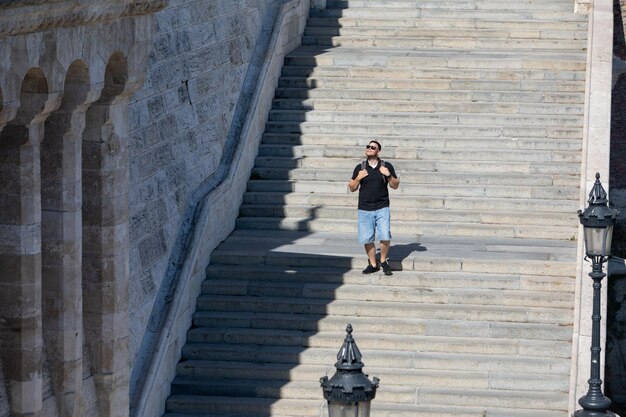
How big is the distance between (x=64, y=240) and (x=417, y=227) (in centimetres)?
1031

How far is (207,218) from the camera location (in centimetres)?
2064

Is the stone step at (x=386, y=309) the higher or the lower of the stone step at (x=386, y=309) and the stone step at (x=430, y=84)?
the lower

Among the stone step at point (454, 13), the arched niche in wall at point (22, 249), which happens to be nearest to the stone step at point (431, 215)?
the stone step at point (454, 13)

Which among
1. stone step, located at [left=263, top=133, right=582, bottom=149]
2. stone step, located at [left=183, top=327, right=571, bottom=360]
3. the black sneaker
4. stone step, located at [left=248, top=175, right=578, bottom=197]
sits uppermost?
stone step, located at [left=263, top=133, right=582, bottom=149]

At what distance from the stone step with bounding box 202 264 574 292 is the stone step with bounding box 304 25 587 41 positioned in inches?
284

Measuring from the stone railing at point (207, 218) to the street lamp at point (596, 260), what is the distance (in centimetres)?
450

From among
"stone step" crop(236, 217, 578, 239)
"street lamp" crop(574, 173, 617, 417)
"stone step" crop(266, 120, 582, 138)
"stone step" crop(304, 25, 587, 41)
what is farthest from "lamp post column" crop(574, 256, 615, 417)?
"stone step" crop(304, 25, 587, 41)

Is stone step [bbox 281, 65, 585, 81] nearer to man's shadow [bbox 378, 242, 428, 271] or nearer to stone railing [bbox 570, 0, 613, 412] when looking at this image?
stone railing [bbox 570, 0, 613, 412]

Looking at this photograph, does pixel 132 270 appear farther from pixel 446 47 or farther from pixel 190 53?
pixel 446 47

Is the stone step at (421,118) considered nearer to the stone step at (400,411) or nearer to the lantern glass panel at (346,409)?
the stone step at (400,411)

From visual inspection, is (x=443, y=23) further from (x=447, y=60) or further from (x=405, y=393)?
(x=405, y=393)

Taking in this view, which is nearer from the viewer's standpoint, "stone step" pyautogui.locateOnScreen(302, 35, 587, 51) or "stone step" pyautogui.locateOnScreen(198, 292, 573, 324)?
"stone step" pyautogui.locateOnScreen(198, 292, 573, 324)

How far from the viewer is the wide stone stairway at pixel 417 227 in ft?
63.0

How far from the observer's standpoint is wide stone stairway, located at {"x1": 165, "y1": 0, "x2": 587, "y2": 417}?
63.0 feet
